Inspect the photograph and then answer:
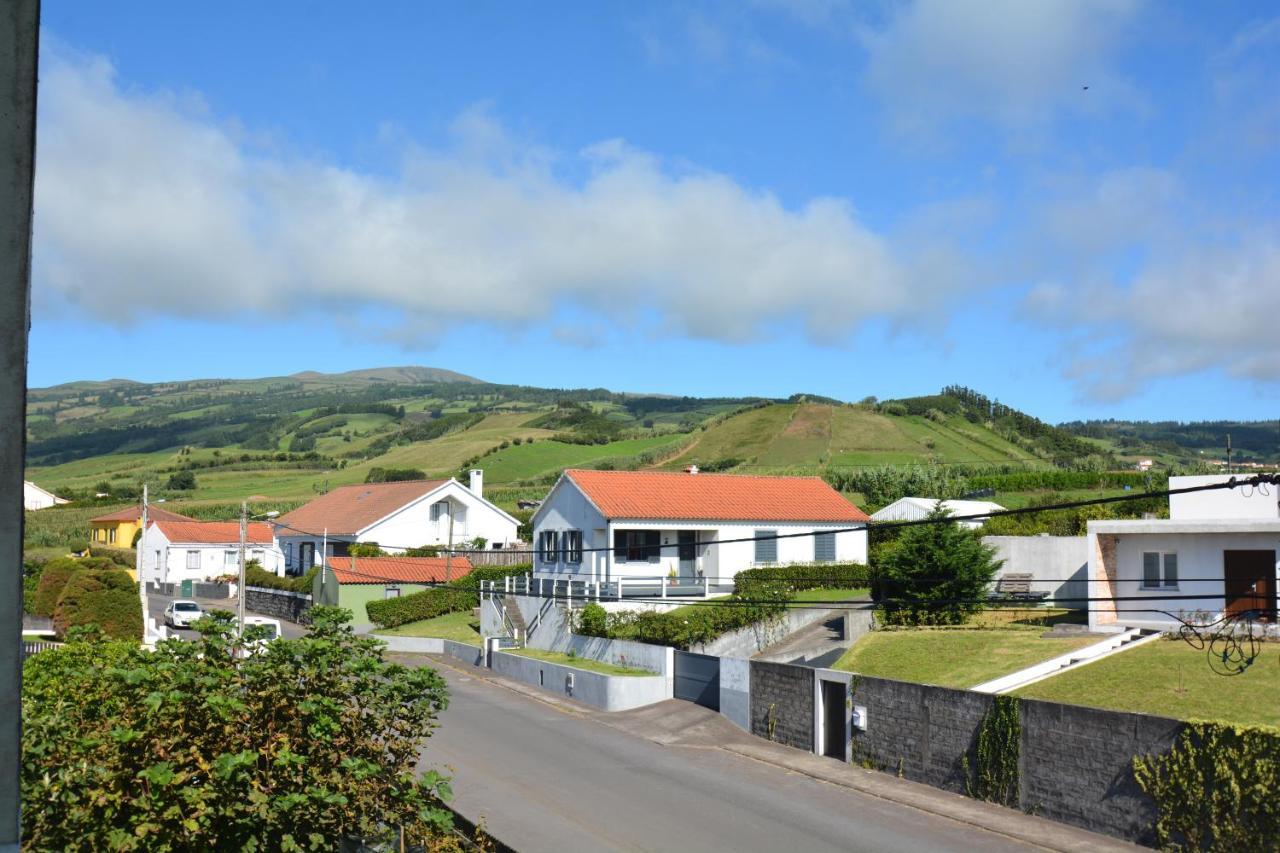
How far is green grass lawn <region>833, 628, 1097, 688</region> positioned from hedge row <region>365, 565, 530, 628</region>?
23.2 metres

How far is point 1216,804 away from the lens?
1739 centimetres

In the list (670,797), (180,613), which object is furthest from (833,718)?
(180,613)

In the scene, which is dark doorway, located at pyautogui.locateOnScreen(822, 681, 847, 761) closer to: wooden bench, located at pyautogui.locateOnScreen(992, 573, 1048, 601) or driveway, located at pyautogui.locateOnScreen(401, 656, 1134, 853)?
driveway, located at pyautogui.locateOnScreen(401, 656, 1134, 853)

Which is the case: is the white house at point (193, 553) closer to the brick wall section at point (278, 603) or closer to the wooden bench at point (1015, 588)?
the brick wall section at point (278, 603)

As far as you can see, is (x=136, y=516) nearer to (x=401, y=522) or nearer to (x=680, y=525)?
(x=401, y=522)

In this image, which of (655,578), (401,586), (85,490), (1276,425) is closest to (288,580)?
(401,586)

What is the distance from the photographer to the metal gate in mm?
32531

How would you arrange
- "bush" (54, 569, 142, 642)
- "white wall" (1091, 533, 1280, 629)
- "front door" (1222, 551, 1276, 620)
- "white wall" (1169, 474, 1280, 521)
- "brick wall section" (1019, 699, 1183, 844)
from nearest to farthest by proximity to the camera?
"brick wall section" (1019, 699, 1183, 844), "front door" (1222, 551, 1276, 620), "white wall" (1091, 533, 1280, 629), "bush" (54, 569, 142, 642), "white wall" (1169, 474, 1280, 521)

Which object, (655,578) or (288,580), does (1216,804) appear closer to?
(655,578)

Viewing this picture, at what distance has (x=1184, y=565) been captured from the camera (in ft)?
111

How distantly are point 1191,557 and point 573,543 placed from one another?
24.0m

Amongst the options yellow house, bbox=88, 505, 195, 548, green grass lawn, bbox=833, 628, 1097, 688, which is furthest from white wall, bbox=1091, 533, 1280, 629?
yellow house, bbox=88, 505, 195, 548

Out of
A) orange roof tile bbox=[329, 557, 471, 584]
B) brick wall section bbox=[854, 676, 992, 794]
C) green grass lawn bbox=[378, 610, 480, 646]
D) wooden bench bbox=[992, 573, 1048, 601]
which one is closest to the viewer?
brick wall section bbox=[854, 676, 992, 794]

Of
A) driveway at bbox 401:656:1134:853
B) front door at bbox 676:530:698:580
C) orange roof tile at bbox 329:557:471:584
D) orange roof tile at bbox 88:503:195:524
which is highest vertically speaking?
orange roof tile at bbox 88:503:195:524
